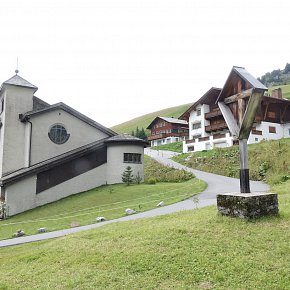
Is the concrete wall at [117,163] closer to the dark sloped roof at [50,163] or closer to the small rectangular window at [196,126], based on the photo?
the dark sloped roof at [50,163]

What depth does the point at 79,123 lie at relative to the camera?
28.8 meters

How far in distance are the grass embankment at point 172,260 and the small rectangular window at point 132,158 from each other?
19207 millimetres

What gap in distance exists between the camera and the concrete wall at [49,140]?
2612cm

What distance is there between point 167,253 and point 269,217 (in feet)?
10.7

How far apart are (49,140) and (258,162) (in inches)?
767

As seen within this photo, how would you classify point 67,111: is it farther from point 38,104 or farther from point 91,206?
point 91,206

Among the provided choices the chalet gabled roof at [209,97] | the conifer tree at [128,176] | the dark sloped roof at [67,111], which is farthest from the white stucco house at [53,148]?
the chalet gabled roof at [209,97]

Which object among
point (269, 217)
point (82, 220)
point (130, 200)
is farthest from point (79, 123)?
point (269, 217)

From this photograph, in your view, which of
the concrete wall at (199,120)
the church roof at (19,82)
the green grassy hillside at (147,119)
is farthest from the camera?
the green grassy hillside at (147,119)

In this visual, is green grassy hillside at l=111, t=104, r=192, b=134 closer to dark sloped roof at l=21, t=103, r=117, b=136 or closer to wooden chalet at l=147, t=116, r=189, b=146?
wooden chalet at l=147, t=116, r=189, b=146

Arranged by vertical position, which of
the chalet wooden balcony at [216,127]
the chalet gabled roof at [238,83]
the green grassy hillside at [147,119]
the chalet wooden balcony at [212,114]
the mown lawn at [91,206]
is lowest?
the mown lawn at [91,206]

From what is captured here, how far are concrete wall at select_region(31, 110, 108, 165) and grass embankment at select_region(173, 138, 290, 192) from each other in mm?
13022

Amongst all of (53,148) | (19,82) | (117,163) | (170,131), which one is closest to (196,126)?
(170,131)

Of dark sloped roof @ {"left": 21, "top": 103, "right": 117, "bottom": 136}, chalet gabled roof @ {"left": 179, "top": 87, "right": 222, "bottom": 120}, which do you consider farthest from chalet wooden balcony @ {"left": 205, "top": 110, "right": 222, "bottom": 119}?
dark sloped roof @ {"left": 21, "top": 103, "right": 117, "bottom": 136}
